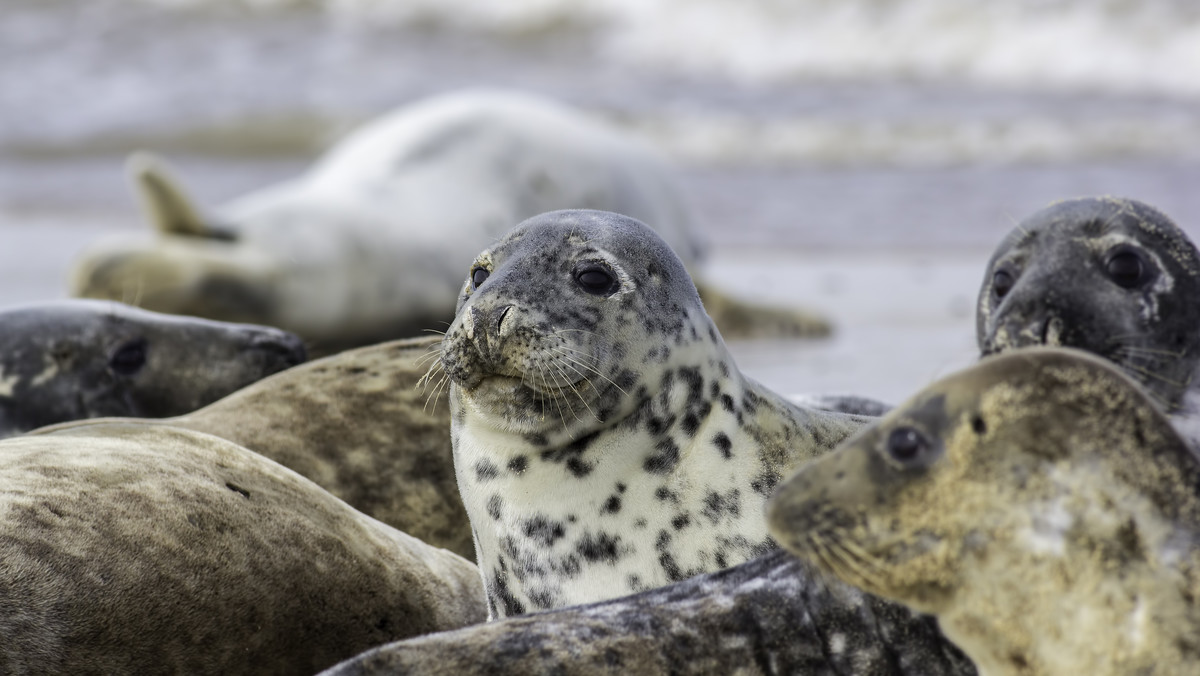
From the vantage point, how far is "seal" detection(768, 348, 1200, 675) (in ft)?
5.85

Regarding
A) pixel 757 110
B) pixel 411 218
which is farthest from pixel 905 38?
pixel 411 218

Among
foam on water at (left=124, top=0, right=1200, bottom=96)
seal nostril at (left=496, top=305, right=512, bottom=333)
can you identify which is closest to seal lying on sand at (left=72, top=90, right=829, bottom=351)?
seal nostril at (left=496, top=305, right=512, bottom=333)

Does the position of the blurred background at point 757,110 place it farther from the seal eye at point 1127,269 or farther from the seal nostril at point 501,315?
the seal nostril at point 501,315

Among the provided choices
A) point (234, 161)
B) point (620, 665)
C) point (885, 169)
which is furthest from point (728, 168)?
point (620, 665)

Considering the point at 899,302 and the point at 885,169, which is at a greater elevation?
the point at 885,169

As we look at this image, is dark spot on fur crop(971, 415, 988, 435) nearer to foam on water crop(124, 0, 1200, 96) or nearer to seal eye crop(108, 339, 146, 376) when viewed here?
seal eye crop(108, 339, 146, 376)

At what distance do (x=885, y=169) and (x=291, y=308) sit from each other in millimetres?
6879

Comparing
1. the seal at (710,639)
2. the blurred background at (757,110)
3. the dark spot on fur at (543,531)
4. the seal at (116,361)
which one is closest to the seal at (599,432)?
the dark spot on fur at (543,531)

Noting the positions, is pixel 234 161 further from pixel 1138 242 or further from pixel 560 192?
pixel 1138 242

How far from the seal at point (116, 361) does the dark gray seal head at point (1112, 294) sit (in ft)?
6.86

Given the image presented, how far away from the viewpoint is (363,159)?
8.14 meters

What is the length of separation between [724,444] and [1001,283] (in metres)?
0.66

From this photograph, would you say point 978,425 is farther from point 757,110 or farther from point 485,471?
point 757,110

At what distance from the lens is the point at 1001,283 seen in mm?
3135
